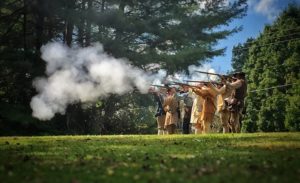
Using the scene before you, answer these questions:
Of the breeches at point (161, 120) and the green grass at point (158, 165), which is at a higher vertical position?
the breeches at point (161, 120)

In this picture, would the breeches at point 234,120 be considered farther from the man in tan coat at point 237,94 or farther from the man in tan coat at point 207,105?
the man in tan coat at point 207,105

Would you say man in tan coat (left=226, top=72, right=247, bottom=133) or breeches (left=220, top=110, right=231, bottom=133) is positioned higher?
man in tan coat (left=226, top=72, right=247, bottom=133)

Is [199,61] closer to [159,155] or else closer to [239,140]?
[239,140]

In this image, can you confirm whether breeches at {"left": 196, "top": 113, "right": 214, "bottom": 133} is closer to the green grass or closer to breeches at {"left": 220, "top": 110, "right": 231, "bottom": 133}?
breeches at {"left": 220, "top": 110, "right": 231, "bottom": 133}

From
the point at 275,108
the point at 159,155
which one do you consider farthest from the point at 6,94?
the point at 275,108

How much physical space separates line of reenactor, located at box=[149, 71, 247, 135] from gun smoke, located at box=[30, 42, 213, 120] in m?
3.09

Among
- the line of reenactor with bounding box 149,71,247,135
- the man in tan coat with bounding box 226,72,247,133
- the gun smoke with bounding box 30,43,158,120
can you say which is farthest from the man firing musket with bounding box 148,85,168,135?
the man in tan coat with bounding box 226,72,247,133

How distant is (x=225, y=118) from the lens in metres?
21.2

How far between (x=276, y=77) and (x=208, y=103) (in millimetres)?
32328

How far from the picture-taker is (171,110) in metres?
23.7

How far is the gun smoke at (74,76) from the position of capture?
26.7 metres

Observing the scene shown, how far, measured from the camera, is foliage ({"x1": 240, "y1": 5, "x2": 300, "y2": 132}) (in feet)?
161

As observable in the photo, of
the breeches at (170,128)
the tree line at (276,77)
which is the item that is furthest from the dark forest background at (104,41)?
the tree line at (276,77)

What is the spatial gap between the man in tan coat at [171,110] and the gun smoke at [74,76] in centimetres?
356
